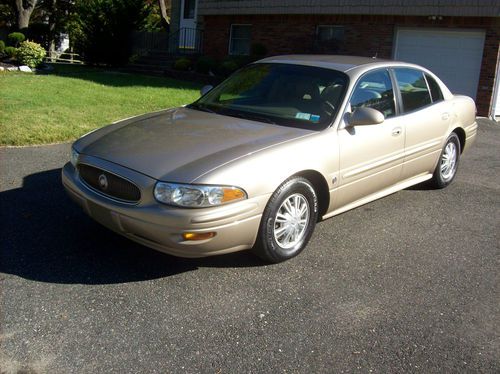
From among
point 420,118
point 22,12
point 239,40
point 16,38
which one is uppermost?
point 22,12

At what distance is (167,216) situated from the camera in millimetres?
3662

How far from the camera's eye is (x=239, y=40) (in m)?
19.8

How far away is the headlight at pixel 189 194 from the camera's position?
3.70 m

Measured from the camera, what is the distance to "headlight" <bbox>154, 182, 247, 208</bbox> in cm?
370

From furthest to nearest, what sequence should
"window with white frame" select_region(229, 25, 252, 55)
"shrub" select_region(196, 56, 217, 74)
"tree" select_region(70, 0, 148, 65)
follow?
"tree" select_region(70, 0, 148, 65) → "window with white frame" select_region(229, 25, 252, 55) → "shrub" select_region(196, 56, 217, 74)

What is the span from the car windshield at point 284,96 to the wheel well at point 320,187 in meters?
0.44

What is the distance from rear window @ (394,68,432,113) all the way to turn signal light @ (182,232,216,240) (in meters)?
2.76

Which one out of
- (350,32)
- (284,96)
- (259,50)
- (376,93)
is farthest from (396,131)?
(259,50)

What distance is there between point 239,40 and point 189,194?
55.5ft

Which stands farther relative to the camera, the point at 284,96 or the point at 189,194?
the point at 284,96

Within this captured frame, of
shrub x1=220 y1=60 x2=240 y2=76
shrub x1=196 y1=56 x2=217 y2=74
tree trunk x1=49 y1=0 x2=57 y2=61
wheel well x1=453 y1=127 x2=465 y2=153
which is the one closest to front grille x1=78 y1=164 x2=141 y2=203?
wheel well x1=453 y1=127 x2=465 y2=153

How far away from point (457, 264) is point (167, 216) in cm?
242

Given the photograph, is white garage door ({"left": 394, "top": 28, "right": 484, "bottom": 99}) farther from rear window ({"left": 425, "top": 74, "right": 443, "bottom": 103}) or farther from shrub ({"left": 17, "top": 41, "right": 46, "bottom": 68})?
shrub ({"left": 17, "top": 41, "right": 46, "bottom": 68})

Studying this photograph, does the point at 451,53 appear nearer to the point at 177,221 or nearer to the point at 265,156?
the point at 265,156
